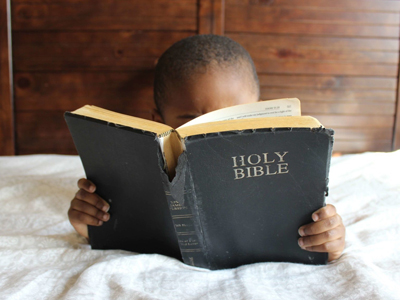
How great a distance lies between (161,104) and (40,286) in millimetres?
543

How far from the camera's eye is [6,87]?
1.54 metres

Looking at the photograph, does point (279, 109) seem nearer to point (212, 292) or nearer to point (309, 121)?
point (309, 121)

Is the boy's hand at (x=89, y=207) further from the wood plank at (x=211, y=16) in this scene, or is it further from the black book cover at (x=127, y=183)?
the wood plank at (x=211, y=16)

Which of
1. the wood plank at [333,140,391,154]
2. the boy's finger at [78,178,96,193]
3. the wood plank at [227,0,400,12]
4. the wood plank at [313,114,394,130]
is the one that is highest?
the wood plank at [227,0,400,12]

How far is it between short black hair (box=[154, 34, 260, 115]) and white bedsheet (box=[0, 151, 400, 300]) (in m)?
0.40

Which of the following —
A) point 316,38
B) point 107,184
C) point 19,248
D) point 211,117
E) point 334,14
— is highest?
point 334,14

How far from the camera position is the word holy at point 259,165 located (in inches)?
16.6

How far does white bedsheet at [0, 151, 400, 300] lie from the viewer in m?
0.42

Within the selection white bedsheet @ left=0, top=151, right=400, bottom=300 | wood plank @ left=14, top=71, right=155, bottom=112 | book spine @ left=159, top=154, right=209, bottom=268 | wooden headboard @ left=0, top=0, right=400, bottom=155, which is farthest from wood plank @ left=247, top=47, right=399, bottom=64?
book spine @ left=159, top=154, right=209, bottom=268

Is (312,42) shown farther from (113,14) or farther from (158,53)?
(113,14)

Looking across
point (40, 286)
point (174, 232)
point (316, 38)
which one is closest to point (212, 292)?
point (174, 232)

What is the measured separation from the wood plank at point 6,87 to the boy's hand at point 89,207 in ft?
3.90

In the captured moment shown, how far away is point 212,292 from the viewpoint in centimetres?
43

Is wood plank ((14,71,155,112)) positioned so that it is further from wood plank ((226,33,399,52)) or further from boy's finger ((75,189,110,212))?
boy's finger ((75,189,110,212))
